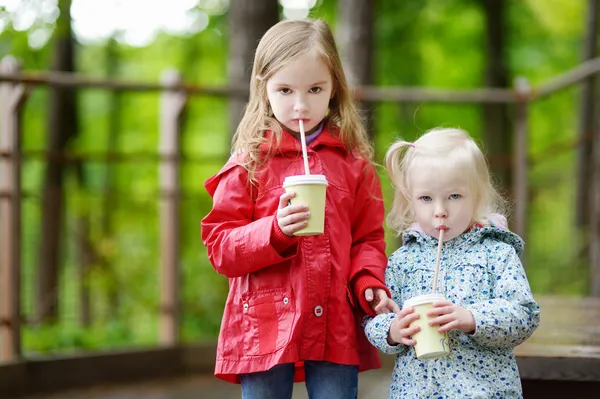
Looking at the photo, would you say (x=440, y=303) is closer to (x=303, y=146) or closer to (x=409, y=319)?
(x=409, y=319)

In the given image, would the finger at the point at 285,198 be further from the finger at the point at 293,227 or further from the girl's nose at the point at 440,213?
the girl's nose at the point at 440,213

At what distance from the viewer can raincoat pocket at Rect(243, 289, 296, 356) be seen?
251 centimetres

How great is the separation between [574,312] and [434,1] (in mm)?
9631

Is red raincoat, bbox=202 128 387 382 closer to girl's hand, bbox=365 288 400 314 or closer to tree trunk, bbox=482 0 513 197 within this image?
girl's hand, bbox=365 288 400 314

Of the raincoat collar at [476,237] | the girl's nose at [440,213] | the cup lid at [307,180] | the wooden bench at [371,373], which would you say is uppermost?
the cup lid at [307,180]

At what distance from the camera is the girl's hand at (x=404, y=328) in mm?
2246

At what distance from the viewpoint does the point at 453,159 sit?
8.05 ft

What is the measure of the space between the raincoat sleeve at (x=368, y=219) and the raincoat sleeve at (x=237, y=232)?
0.88ft

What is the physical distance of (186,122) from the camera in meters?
7.93

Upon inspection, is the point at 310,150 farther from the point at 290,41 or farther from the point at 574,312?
the point at 574,312

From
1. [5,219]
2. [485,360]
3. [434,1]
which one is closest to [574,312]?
[485,360]

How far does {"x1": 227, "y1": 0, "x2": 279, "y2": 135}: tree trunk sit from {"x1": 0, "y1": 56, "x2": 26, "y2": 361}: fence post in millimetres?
1531

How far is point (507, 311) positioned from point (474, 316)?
9 centimetres

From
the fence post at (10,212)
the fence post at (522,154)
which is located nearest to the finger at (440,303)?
the fence post at (10,212)
